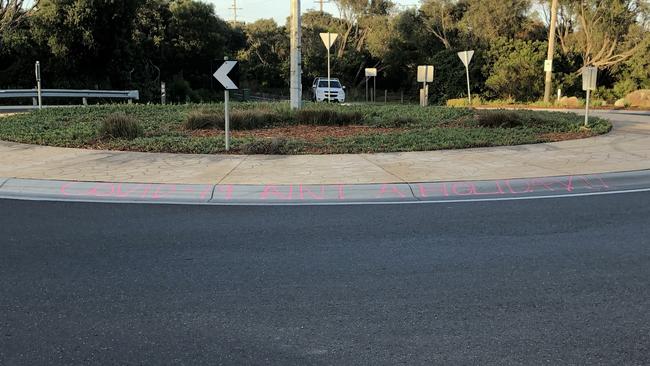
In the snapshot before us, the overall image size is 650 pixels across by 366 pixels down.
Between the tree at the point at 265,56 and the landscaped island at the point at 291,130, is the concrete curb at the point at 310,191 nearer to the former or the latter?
the landscaped island at the point at 291,130

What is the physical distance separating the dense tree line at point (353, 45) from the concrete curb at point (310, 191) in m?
21.9

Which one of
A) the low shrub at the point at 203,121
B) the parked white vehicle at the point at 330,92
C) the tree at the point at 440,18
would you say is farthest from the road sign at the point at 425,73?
the tree at the point at 440,18

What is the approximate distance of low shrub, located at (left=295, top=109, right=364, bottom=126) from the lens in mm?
16453

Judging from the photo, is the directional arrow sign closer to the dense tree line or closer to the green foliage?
the dense tree line

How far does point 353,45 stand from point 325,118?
128 feet

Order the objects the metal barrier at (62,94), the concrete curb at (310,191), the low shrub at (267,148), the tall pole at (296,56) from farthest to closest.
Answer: the metal barrier at (62,94) < the tall pole at (296,56) < the low shrub at (267,148) < the concrete curb at (310,191)

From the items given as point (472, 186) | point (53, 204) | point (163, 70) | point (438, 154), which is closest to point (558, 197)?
point (472, 186)

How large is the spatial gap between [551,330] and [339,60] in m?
49.5

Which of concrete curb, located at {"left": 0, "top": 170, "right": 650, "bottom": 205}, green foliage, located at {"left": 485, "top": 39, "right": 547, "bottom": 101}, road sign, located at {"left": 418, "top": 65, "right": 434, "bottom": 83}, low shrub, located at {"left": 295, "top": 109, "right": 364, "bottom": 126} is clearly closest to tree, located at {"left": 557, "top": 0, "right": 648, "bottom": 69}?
green foliage, located at {"left": 485, "top": 39, "right": 547, "bottom": 101}

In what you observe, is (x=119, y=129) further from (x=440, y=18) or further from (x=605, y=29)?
(x=440, y=18)

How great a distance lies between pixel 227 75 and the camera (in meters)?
11.8

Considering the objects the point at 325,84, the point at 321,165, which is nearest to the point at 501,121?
the point at 321,165

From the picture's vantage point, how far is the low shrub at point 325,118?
16.5m

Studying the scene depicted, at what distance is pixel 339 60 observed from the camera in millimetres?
52250
